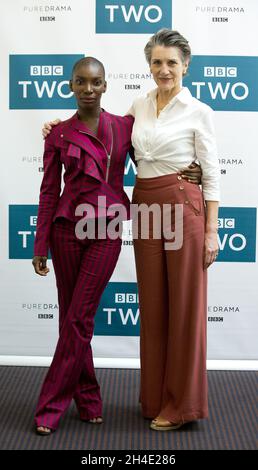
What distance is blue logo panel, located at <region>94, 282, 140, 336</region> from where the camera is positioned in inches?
159

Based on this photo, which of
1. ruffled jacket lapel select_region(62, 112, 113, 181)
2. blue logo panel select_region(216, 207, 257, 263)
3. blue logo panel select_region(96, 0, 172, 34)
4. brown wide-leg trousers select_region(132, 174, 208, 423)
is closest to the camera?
ruffled jacket lapel select_region(62, 112, 113, 181)

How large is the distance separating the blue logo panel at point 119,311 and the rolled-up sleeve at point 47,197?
1.09 metres

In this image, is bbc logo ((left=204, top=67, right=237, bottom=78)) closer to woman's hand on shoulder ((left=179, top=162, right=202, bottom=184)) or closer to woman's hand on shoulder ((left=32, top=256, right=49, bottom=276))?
woman's hand on shoulder ((left=179, top=162, right=202, bottom=184))

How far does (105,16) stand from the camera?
3.89 meters

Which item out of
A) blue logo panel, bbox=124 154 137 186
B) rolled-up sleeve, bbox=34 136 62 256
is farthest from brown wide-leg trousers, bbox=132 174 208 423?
blue logo panel, bbox=124 154 137 186

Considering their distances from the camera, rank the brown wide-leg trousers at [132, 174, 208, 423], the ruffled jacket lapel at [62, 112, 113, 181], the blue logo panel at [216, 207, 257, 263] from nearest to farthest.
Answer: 1. the ruffled jacket lapel at [62, 112, 113, 181]
2. the brown wide-leg trousers at [132, 174, 208, 423]
3. the blue logo panel at [216, 207, 257, 263]

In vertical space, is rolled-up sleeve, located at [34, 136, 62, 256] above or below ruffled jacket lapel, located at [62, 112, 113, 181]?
below

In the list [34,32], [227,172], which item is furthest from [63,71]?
[227,172]

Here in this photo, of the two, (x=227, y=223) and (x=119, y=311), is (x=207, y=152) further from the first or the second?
(x=119, y=311)

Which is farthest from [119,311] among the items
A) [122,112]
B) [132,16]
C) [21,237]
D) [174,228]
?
[132,16]

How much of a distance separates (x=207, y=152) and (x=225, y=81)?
111 centimetres

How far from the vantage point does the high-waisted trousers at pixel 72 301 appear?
116 inches

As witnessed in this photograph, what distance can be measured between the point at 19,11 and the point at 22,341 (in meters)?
1.75

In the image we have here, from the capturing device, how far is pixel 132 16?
388 centimetres
